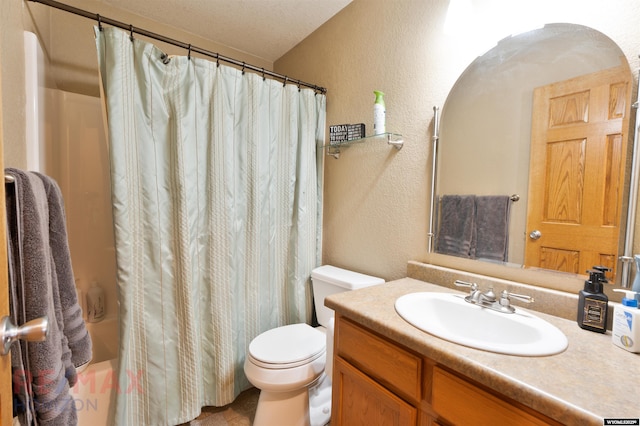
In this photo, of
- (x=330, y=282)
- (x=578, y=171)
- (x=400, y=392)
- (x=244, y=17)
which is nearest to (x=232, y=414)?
(x=330, y=282)

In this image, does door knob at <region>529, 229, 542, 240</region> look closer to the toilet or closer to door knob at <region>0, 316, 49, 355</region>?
the toilet

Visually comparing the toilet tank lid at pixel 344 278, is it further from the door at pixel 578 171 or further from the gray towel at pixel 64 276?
the gray towel at pixel 64 276

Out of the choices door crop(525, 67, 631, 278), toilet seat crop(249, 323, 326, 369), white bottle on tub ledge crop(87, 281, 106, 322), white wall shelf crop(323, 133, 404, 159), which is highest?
white wall shelf crop(323, 133, 404, 159)

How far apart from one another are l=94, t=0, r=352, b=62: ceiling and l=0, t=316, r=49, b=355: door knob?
193 centimetres

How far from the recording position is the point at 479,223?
3.90 feet

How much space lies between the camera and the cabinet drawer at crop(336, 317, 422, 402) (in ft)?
2.62

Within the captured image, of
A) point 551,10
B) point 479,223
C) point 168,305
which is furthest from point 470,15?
point 168,305

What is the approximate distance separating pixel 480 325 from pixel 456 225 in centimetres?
44

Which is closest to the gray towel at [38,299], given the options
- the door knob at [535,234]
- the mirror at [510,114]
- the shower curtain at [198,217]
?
the shower curtain at [198,217]

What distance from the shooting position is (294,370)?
1.30 metres

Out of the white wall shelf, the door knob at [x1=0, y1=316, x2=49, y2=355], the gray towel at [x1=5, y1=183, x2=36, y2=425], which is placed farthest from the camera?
the white wall shelf

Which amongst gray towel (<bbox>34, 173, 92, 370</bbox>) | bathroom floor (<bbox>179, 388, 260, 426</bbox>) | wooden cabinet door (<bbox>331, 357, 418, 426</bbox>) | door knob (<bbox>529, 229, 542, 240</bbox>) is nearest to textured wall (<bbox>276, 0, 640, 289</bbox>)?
door knob (<bbox>529, 229, 542, 240</bbox>)

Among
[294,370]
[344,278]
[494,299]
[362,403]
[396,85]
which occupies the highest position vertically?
[396,85]

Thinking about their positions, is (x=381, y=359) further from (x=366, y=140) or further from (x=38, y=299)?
(x=366, y=140)
